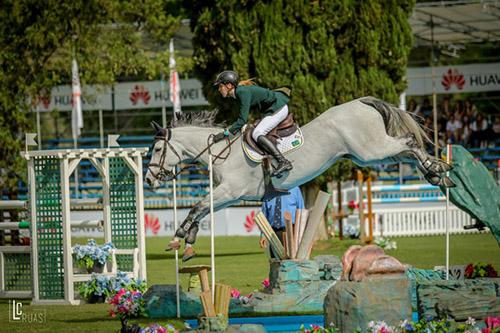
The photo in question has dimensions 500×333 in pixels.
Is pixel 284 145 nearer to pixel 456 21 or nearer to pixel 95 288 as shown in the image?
pixel 95 288

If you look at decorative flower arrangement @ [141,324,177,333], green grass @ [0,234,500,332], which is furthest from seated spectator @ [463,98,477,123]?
decorative flower arrangement @ [141,324,177,333]

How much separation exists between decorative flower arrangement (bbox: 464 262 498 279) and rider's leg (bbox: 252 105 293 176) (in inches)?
86.9

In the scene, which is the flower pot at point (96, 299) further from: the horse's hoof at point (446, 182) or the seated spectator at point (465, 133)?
the seated spectator at point (465, 133)

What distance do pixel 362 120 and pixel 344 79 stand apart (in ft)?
30.5

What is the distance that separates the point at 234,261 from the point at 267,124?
8030 mm

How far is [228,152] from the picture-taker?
11.9m

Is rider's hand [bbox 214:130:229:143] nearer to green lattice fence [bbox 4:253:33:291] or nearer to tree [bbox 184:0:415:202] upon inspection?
green lattice fence [bbox 4:253:33:291]

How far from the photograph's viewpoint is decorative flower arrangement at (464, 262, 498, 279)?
11.3 metres

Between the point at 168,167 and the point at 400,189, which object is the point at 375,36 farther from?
the point at 168,167

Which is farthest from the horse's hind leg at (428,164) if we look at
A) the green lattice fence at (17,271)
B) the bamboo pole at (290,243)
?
the green lattice fence at (17,271)

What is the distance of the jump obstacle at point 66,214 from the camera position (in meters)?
13.4

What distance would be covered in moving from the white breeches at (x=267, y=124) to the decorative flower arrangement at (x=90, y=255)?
3.01m

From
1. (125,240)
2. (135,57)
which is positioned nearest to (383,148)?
(125,240)

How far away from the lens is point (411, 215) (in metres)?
25.9
